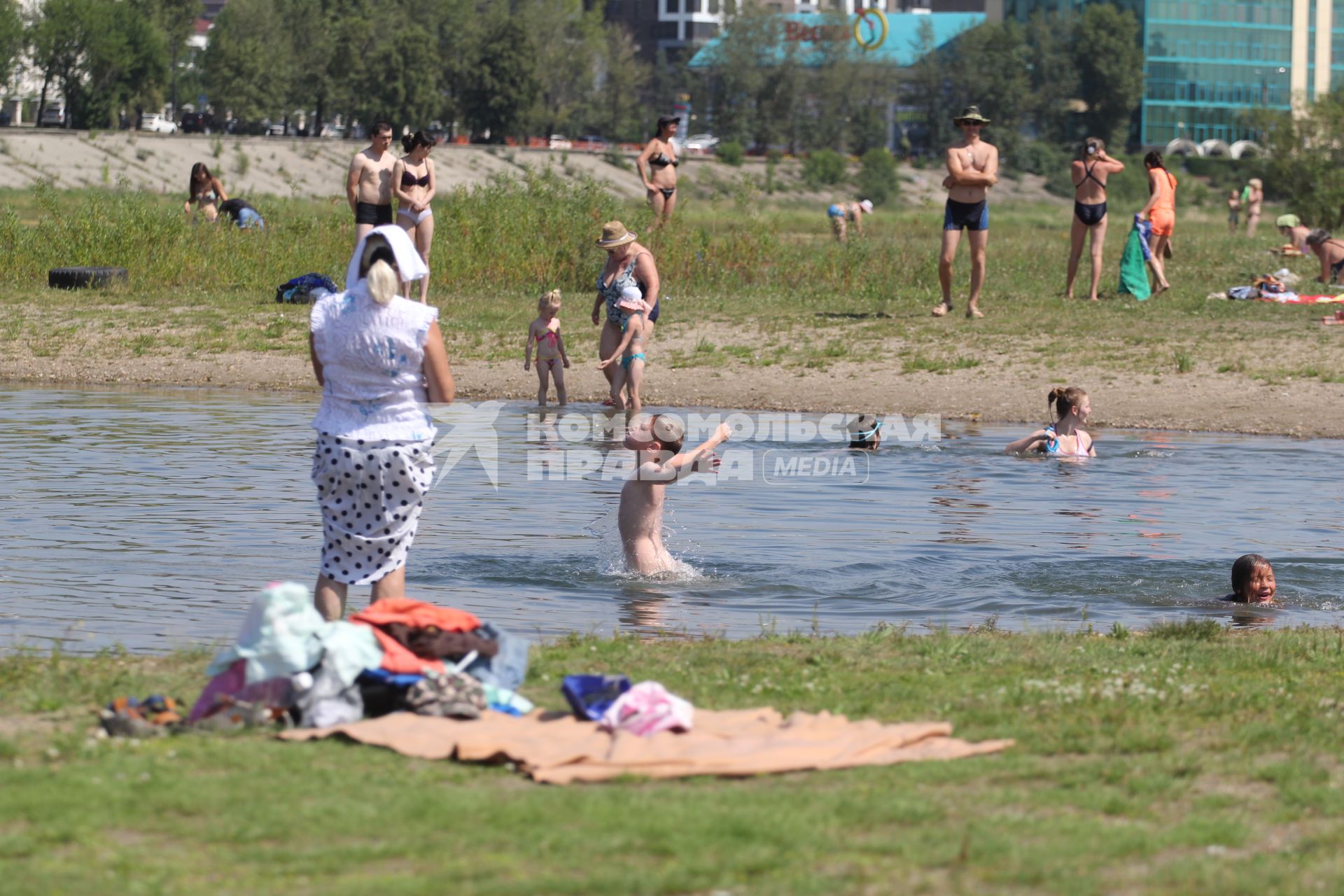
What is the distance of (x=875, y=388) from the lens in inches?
730

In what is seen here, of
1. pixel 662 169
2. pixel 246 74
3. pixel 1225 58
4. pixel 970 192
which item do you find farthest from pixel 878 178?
Answer: pixel 970 192

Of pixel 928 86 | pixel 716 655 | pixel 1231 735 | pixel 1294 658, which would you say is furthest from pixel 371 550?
pixel 928 86

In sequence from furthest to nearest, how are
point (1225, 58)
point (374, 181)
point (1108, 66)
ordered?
point (1225, 58) < point (1108, 66) < point (374, 181)

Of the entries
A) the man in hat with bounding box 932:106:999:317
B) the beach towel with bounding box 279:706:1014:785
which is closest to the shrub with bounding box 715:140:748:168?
the man in hat with bounding box 932:106:999:317

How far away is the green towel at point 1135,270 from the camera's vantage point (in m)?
23.2

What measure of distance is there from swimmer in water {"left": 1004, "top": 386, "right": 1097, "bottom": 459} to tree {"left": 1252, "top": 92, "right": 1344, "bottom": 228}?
3379 centimetres

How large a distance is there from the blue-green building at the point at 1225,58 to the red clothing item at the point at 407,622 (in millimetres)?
132492

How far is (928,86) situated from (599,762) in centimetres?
13549

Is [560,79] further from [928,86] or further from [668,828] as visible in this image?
[668,828]

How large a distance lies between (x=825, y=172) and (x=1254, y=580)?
9156cm

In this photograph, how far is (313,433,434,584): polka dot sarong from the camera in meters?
7.53

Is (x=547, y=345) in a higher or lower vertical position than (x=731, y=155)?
lower

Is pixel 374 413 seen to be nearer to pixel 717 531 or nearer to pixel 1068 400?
pixel 717 531

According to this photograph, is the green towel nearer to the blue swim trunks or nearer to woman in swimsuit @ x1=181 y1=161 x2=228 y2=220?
the blue swim trunks
